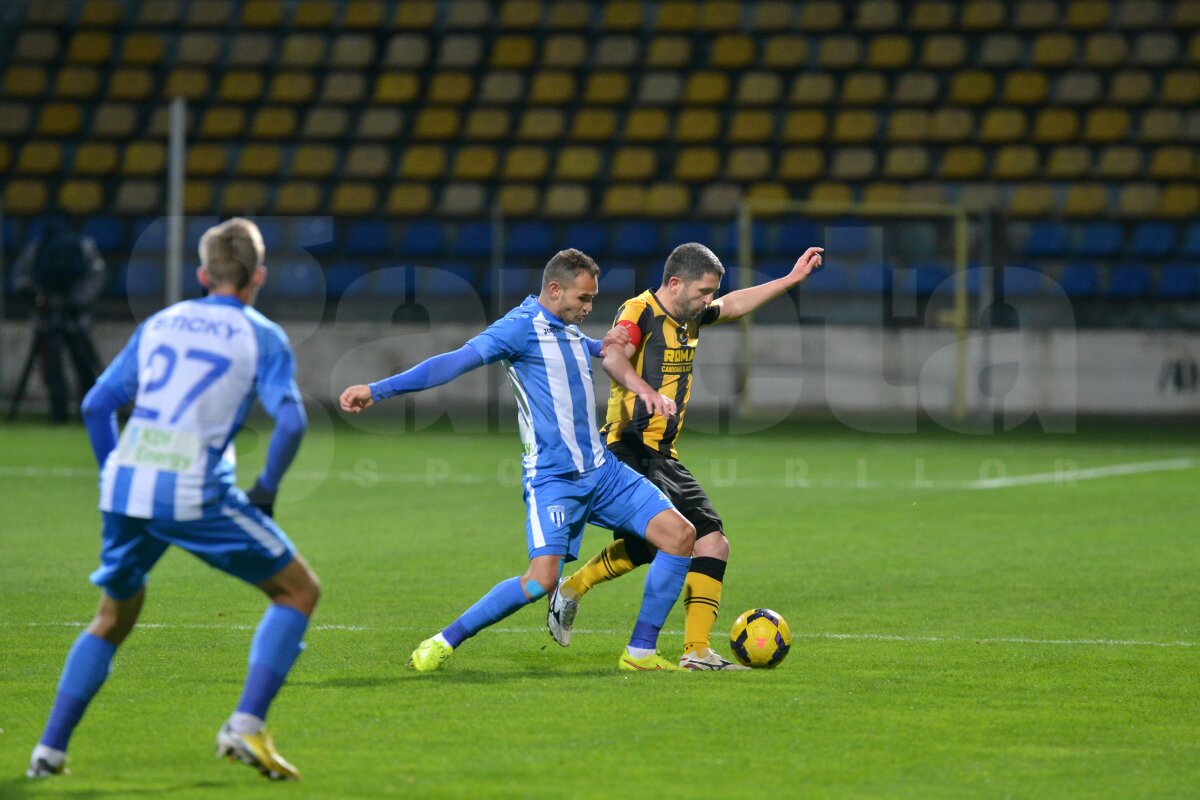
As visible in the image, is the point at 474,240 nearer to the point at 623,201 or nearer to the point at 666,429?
the point at 623,201

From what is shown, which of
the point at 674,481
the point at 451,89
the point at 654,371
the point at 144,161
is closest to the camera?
the point at 674,481

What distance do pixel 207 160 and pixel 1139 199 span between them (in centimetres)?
1408

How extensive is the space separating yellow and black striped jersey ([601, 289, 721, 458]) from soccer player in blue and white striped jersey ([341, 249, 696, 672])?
1.30ft

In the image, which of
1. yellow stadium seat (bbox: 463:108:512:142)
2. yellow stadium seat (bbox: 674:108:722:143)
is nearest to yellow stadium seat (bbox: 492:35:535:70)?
yellow stadium seat (bbox: 463:108:512:142)

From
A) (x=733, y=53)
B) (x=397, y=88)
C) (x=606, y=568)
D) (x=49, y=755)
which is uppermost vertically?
(x=733, y=53)

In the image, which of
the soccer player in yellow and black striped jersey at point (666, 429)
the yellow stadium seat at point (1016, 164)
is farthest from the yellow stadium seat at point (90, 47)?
the soccer player in yellow and black striped jersey at point (666, 429)

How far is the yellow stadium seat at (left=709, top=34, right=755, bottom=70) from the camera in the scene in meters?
28.1

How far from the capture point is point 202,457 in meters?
5.17

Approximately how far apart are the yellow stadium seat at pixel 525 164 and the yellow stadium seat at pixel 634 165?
1.05 metres

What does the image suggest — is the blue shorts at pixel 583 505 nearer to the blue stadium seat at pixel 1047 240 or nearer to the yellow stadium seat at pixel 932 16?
the blue stadium seat at pixel 1047 240

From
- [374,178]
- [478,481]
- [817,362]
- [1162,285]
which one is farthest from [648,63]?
[478,481]

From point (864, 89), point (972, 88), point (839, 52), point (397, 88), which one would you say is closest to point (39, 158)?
point (397, 88)

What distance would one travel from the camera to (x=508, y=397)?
2370cm

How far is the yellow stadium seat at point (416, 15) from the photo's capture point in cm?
2947
